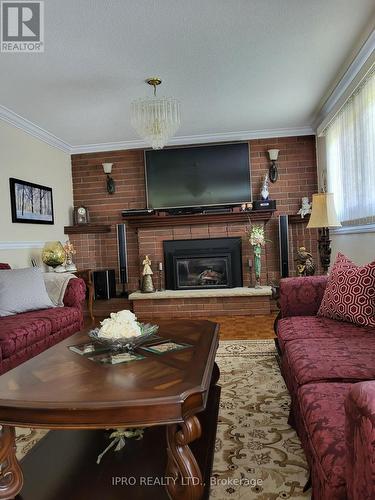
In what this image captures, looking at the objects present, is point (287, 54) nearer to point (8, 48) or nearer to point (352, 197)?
point (352, 197)

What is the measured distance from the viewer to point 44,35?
2523 mm

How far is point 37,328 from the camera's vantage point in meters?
2.71

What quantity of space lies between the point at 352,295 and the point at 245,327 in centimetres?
208

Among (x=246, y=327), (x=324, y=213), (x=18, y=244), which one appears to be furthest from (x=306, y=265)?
(x=18, y=244)

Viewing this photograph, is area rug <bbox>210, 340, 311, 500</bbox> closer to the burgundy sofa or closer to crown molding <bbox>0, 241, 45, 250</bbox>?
the burgundy sofa

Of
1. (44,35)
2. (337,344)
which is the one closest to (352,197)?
(337,344)

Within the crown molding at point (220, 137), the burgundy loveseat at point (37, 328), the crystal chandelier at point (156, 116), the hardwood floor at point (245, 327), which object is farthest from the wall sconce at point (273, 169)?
the burgundy loveseat at point (37, 328)

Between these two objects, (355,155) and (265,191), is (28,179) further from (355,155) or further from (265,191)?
(355,155)

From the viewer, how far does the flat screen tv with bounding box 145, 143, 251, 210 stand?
5.11m

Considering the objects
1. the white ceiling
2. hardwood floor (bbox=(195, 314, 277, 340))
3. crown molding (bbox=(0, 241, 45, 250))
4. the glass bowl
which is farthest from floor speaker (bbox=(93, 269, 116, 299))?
the glass bowl

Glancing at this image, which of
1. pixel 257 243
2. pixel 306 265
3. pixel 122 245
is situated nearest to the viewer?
pixel 306 265

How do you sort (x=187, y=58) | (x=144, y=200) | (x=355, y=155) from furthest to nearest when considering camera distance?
1. (x=144, y=200)
2. (x=355, y=155)
3. (x=187, y=58)

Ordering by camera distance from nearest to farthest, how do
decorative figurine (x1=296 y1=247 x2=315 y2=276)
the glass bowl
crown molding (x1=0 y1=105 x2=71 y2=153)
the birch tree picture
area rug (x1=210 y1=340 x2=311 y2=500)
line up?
1. area rug (x1=210 y1=340 x2=311 y2=500)
2. the glass bowl
3. decorative figurine (x1=296 y1=247 x2=315 y2=276)
4. crown molding (x1=0 y1=105 x2=71 y2=153)
5. the birch tree picture

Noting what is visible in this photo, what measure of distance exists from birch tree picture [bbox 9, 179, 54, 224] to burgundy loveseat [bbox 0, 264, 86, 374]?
0.98 metres
